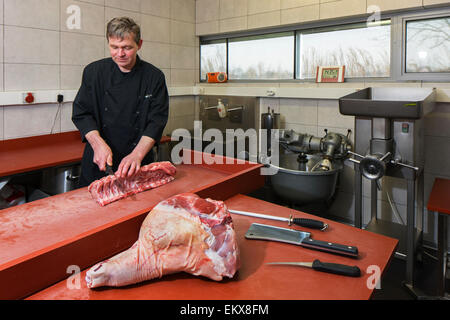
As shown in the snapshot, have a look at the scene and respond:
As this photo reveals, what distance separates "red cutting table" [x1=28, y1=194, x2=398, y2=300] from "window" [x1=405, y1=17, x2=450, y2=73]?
78.7 inches

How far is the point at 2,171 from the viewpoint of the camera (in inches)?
81.1

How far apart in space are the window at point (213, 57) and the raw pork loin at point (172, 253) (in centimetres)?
324

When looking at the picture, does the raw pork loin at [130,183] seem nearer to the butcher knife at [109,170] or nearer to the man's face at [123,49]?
the butcher knife at [109,170]

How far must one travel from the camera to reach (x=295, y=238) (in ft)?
3.88

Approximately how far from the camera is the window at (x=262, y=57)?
11.3 ft

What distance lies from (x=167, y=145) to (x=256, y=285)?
2.60 meters

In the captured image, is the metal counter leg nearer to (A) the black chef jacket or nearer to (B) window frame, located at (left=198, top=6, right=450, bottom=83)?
(B) window frame, located at (left=198, top=6, right=450, bottom=83)

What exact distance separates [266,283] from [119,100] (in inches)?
59.1

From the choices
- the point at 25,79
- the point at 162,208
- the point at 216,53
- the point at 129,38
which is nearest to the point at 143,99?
the point at 129,38

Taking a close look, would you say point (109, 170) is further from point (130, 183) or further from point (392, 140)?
point (392, 140)

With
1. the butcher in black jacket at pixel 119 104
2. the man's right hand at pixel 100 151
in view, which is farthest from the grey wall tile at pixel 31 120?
the man's right hand at pixel 100 151

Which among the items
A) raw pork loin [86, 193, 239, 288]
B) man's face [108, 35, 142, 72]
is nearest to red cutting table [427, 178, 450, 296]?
raw pork loin [86, 193, 239, 288]

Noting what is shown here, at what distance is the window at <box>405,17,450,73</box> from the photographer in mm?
2521

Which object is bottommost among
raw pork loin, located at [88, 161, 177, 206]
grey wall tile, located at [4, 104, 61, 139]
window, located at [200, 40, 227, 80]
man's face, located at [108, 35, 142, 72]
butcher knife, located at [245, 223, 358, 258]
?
butcher knife, located at [245, 223, 358, 258]
